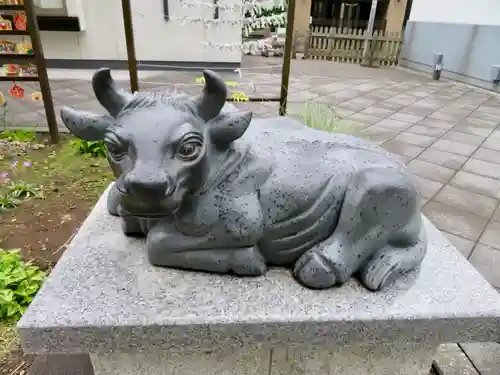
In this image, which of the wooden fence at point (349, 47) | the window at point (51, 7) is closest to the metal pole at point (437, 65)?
the wooden fence at point (349, 47)

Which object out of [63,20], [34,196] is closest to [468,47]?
[63,20]

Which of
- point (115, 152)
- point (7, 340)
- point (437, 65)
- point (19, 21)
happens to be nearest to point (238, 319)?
point (115, 152)

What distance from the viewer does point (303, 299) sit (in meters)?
1.42

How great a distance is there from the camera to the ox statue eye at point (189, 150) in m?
1.20

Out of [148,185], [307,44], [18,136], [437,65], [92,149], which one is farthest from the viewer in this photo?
[307,44]

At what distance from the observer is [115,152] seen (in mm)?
1227

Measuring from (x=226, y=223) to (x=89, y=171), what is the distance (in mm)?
2973

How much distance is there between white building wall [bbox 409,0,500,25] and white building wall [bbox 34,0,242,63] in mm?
5406

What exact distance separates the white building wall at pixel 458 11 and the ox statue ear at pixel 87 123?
9.70 meters

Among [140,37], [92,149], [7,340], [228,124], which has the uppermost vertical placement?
[228,124]

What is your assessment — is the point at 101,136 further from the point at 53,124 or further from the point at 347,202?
the point at 53,124

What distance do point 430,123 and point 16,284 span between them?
216 inches

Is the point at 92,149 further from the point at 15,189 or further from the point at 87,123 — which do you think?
the point at 87,123

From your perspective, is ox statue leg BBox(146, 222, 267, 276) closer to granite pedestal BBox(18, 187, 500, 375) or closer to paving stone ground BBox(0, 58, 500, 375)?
granite pedestal BBox(18, 187, 500, 375)
